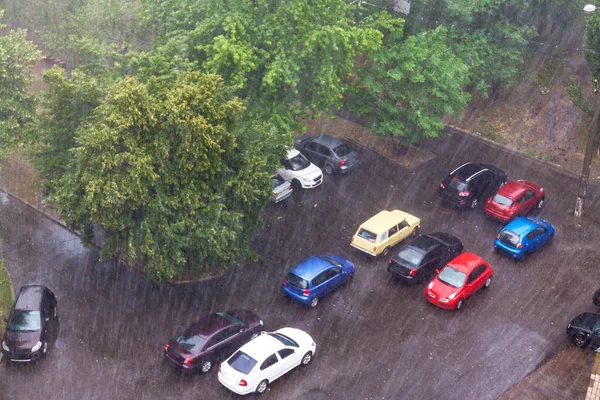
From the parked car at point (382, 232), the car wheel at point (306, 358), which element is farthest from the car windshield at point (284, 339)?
the parked car at point (382, 232)

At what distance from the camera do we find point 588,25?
24.8m

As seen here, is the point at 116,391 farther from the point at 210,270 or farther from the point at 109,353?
the point at 210,270

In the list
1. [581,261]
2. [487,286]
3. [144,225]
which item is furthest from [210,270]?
[581,261]

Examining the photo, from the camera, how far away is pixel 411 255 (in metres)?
22.5

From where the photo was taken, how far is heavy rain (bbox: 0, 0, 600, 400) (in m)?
18.7

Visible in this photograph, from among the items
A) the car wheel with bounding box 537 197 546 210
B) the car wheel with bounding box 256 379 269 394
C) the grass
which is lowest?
the grass

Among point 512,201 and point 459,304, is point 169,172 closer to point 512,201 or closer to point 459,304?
point 459,304

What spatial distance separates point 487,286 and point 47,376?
14653 millimetres

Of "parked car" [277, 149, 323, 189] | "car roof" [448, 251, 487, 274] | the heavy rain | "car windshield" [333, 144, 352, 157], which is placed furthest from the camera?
"car windshield" [333, 144, 352, 157]

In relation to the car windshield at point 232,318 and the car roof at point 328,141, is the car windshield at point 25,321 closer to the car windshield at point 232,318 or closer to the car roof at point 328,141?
the car windshield at point 232,318

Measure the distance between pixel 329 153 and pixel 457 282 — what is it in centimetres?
1026

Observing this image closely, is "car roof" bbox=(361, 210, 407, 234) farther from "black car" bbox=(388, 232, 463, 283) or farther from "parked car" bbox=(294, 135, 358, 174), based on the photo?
"parked car" bbox=(294, 135, 358, 174)

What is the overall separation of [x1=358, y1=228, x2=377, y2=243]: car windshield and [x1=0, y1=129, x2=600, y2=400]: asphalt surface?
850 millimetres

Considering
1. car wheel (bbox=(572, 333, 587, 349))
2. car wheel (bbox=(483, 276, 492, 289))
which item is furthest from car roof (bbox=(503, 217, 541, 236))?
car wheel (bbox=(572, 333, 587, 349))
